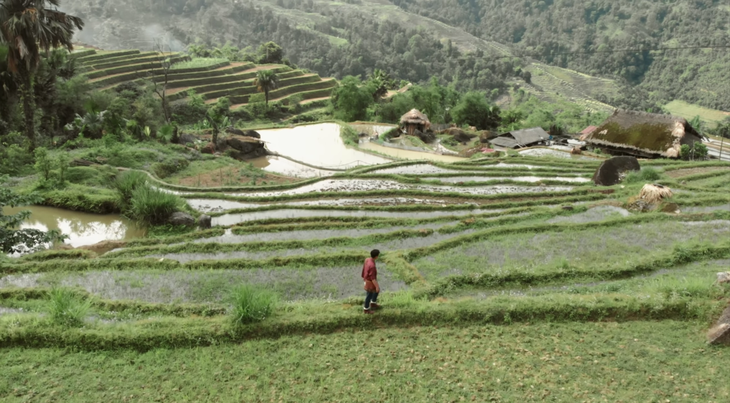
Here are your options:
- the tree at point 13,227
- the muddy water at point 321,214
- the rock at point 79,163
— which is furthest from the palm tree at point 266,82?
the tree at point 13,227

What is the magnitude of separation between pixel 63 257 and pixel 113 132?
16367mm

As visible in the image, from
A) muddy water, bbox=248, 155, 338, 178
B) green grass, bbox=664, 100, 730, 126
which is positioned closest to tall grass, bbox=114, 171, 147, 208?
muddy water, bbox=248, 155, 338, 178

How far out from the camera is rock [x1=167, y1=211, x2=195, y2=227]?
603 inches

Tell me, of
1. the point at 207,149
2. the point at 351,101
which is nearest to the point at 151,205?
the point at 207,149

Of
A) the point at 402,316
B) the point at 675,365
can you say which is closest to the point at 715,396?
the point at 675,365

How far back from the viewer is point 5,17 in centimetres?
1864

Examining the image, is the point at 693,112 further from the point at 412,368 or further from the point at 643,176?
the point at 412,368

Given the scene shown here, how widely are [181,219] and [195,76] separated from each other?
40.7 m

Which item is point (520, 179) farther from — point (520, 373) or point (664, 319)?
point (520, 373)

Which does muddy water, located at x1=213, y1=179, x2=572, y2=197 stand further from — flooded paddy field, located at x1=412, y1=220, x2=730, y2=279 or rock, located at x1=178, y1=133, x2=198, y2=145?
rock, located at x1=178, y1=133, x2=198, y2=145

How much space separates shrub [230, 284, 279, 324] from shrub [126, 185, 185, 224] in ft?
27.4

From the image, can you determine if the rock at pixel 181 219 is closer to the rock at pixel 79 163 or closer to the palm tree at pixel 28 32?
the rock at pixel 79 163

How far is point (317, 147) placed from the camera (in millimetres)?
34719

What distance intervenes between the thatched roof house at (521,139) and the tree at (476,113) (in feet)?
30.2
